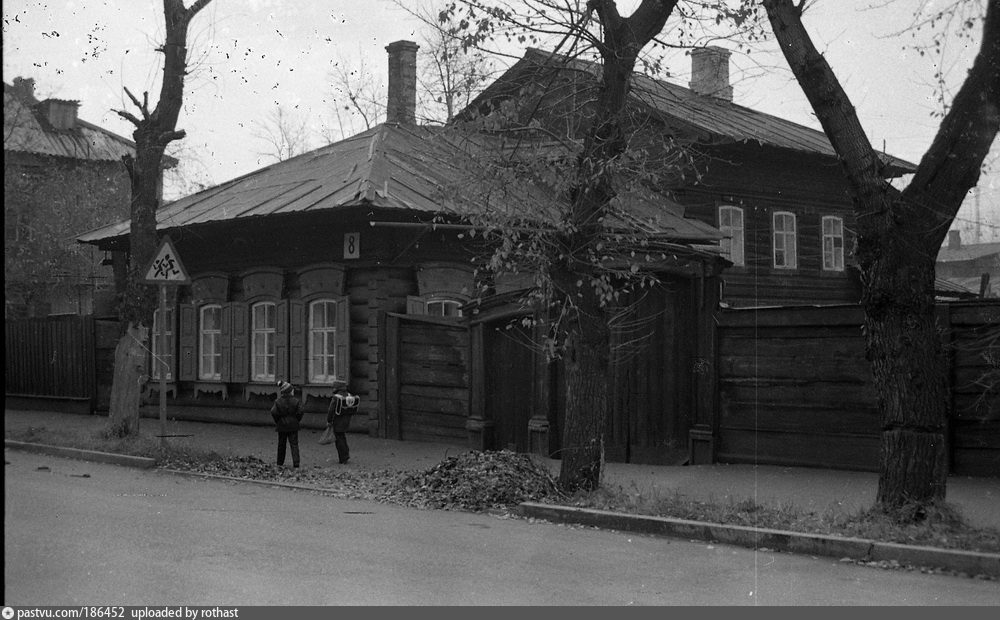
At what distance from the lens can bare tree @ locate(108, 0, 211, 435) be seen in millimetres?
17750

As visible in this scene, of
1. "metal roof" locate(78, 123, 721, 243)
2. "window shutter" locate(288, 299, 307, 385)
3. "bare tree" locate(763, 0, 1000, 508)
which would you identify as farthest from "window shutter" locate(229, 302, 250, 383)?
"bare tree" locate(763, 0, 1000, 508)

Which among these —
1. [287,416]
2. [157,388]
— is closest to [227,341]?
[157,388]

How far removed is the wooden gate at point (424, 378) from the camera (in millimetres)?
18219

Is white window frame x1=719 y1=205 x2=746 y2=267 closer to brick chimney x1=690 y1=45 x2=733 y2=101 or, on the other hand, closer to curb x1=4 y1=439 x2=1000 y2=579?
brick chimney x1=690 y1=45 x2=733 y2=101

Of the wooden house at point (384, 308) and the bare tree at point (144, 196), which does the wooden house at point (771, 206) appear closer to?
the wooden house at point (384, 308)

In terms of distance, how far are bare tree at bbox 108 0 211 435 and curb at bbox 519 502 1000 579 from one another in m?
8.53

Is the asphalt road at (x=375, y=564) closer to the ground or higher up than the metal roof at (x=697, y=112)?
closer to the ground

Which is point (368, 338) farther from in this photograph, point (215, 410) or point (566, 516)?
point (566, 516)

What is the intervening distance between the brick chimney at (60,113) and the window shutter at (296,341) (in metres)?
32.1

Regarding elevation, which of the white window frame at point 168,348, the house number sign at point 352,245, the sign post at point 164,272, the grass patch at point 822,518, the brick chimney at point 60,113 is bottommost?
the grass patch at point 822,518

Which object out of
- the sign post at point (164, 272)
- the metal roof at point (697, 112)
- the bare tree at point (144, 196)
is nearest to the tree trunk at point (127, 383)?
the bare tree at point (144, 196)

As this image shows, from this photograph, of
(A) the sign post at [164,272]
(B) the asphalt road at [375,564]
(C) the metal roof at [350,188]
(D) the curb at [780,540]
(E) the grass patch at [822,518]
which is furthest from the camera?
(C) the metal roof at [350,188]

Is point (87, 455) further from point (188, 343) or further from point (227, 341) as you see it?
point (188, 343)

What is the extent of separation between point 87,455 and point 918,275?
12.1 metres
